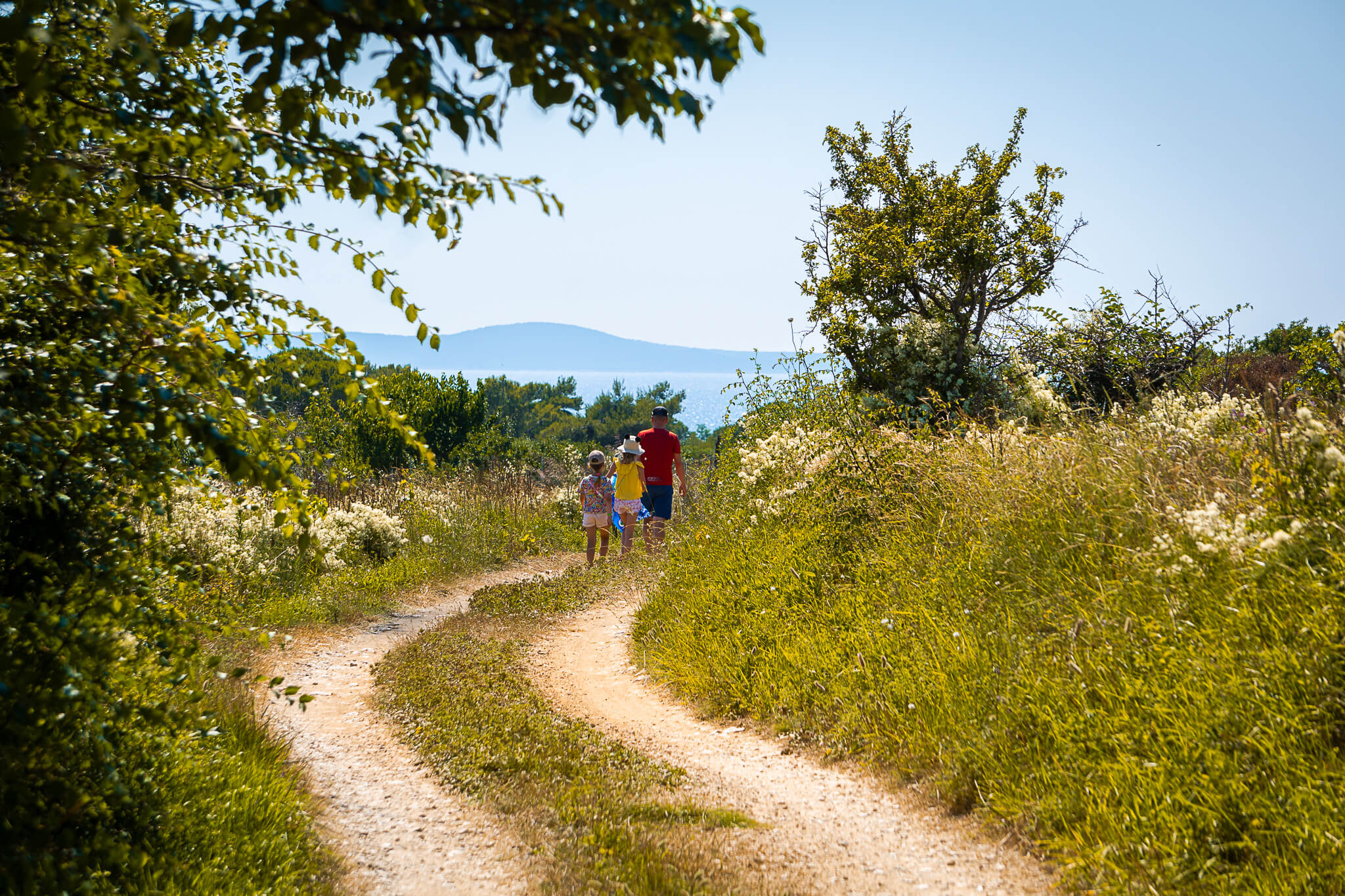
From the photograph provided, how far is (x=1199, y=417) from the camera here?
634cm

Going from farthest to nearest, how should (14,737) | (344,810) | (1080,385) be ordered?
1. (1080,385)
2. (344,810)
3. (14,737)

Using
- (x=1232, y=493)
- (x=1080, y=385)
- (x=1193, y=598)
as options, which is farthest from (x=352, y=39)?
(x=1080, y=385)

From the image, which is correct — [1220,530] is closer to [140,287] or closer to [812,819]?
[812,819]

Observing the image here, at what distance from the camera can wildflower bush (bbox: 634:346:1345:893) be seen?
3.40 meters

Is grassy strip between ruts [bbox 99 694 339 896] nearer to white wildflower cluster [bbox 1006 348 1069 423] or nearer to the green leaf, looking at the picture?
the green leaf

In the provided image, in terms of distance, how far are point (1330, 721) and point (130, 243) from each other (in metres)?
4.91

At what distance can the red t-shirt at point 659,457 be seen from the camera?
12.5 metres

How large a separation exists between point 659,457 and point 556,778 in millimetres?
7903

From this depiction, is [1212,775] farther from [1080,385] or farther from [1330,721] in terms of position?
[1080,385]

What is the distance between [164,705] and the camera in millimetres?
3471

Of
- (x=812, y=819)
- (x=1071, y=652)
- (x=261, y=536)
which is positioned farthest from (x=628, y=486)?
(x=1071, y=652)

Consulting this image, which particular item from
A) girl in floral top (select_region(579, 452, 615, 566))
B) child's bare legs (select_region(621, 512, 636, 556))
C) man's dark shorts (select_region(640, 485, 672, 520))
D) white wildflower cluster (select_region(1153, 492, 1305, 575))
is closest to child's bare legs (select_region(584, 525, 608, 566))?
girl in floral top (select_region(579, 452, 615, 566))

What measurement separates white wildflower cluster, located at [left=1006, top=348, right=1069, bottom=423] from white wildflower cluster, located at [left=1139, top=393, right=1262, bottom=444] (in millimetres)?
4855

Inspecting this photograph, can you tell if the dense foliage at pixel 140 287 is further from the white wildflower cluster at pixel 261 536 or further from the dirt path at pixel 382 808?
the white wildflower cluster at pixel 261 536
